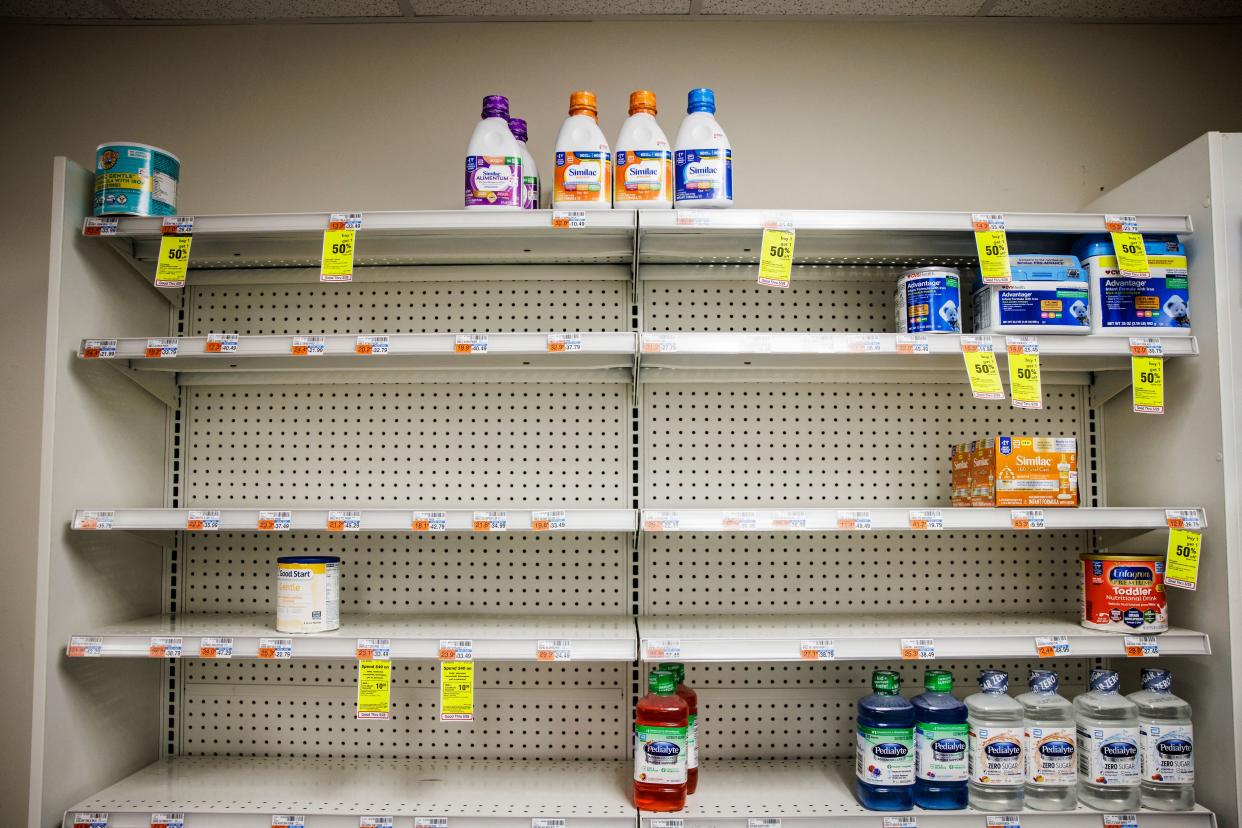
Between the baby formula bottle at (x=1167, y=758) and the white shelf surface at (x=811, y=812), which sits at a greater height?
the baby formula bottle at (x=1167, y=758)

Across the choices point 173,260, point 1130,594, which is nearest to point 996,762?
point 1130,594

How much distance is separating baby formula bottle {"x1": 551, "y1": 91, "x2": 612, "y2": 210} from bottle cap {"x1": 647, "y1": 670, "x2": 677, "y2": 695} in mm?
1255

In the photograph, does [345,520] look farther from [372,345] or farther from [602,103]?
[602,103]

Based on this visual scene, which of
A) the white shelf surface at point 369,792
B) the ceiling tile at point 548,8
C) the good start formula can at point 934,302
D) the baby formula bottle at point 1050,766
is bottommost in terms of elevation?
the white shelf surface at point 369,792

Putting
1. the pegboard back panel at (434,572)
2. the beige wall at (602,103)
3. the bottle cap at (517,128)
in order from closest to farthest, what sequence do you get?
the bottle cap at (517,128) → the pegboard back panel at (434,572) → the beige wall at (602,103)

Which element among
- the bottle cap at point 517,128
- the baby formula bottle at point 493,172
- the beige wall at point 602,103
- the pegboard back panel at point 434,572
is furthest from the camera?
the beige wall at point 602,103

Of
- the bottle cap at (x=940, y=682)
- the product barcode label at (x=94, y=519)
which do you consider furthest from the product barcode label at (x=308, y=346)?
the bottle cap at (x=940, y=682)

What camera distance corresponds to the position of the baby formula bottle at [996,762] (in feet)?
6.97

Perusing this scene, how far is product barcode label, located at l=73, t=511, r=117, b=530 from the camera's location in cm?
217

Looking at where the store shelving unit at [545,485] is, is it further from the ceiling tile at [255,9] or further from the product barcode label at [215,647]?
the ceiling tile at [255,9]

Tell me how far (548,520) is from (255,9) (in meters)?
2.03

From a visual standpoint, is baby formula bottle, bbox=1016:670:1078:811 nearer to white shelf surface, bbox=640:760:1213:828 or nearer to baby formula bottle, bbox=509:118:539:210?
white shelf surface, bbox=640:760:1213:828

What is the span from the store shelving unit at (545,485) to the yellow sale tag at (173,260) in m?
0.17

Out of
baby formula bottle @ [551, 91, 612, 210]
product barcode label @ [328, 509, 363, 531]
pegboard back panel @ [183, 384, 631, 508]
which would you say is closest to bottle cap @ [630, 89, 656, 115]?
baby formula bottle @ [551, 91, 612, 210]
